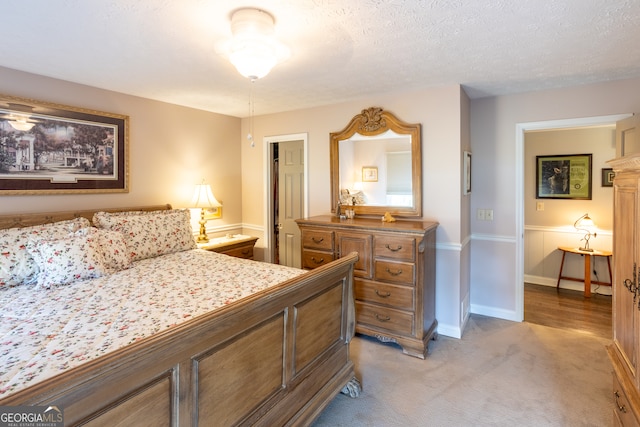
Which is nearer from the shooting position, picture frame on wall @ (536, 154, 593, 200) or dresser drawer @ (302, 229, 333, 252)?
dresser drawer @ (302, 229, 333, 252)

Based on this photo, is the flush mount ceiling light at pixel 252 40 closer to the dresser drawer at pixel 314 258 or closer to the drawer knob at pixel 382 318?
the dresser drawer at pixel 314 258

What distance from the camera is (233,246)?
12.6 feet

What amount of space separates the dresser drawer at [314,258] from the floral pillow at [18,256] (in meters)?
1.98

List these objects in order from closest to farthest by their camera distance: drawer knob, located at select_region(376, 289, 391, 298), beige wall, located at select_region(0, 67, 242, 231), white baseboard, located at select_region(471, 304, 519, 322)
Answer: beige wall, located at select_region(0, 67, 242, 231) → drawer knob, located at select_region(376, 289, 391, 298) → white baseboard, located at select_region(471, 304, 519, 322)

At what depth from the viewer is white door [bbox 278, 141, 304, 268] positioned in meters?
4.32

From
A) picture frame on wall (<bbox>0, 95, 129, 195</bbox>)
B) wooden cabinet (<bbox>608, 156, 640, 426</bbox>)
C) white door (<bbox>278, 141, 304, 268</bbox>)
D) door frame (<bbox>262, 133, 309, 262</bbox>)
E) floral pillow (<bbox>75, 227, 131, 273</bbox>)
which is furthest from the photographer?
white door (<bbox>278, 141, 304, 268</bbox>)

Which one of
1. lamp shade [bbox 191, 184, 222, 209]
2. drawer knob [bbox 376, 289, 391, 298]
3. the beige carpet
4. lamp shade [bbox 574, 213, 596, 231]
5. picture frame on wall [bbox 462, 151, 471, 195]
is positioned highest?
picture frame on wall [bbox 462, 151, 471, 195]

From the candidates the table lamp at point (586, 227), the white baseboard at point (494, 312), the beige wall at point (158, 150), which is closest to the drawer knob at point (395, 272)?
the white baseboard at point (494, 312)

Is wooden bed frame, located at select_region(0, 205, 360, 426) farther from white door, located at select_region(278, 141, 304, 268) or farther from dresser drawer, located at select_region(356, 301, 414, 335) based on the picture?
white door, located at select_region(278, 141, 304, 268)

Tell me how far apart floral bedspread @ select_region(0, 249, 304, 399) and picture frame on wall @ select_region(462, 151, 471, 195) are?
1.90 metres

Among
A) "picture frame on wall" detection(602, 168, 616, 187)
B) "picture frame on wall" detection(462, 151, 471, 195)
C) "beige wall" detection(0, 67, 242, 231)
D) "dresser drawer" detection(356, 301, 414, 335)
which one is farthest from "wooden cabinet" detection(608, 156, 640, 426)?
"beige wall" detection(0, 67, 242, 231)

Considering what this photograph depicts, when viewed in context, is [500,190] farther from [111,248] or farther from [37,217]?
[37,217]

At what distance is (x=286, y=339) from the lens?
1.72m

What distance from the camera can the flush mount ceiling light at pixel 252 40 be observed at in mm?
1732
